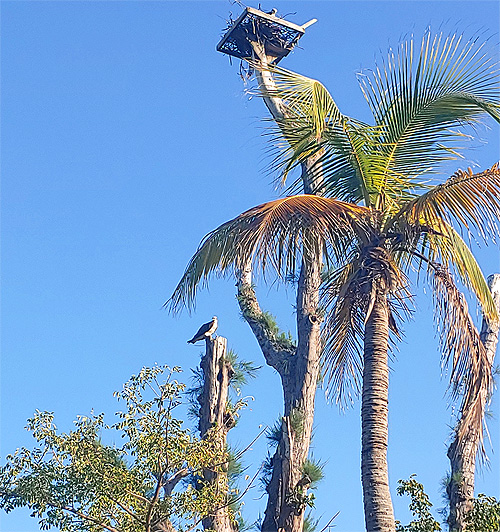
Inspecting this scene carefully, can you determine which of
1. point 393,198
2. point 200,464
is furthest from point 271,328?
point 393,198

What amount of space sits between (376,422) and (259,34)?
7975 millimetres

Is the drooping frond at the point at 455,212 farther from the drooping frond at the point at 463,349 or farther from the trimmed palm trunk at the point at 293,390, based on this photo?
the trimmed palm trunk at the point at 293,390

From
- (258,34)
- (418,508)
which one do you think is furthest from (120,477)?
(258,34)

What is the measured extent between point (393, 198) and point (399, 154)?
1.29 feet

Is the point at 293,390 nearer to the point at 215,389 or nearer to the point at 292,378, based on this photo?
the point at 292,378

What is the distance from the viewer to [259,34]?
42.3 ft

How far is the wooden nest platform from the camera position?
12.7 metres

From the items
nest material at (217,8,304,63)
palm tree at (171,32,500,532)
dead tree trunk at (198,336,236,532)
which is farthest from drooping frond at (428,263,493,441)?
nest material at (217,8,304,63)

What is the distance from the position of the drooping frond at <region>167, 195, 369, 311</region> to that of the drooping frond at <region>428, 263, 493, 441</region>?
87 centimetres

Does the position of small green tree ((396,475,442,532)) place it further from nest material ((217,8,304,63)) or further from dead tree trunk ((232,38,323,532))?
nest material ((217,8,304,63))

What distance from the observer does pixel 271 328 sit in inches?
474

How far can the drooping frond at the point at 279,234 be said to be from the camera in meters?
6.75

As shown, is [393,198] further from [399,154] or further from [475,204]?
[475,204]

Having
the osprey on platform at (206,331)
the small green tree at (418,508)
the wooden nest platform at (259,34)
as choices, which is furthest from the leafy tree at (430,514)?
the wooden nest platform at (259,34)
